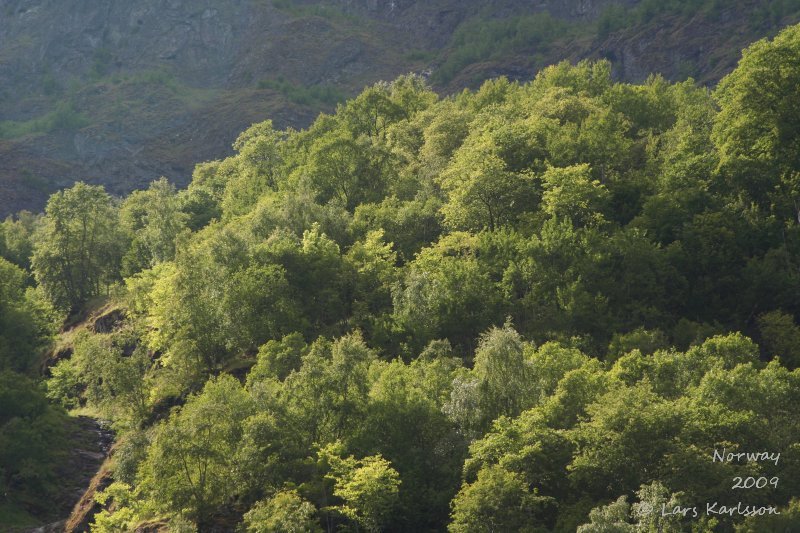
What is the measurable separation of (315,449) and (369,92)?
90210 millimetres

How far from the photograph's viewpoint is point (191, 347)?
9569 centimetres

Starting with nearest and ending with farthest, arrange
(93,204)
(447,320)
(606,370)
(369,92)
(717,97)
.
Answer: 1. (606,370)
2. (447,320)
3. (717,97)
4. (93,204)
5. (369,92)

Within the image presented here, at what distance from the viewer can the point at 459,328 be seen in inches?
3533

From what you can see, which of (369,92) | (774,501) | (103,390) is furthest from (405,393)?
(369,92)

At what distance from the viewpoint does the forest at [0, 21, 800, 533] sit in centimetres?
6278

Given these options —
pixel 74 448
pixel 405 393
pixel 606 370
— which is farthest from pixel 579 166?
pixel 74 448

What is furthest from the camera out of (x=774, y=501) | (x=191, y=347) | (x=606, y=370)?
(x=191, y=347)

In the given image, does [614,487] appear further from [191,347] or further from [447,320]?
[191,347]

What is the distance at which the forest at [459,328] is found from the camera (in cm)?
6278

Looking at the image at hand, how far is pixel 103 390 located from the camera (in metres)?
94.9

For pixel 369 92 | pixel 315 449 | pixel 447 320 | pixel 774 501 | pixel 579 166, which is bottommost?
pixel 774 501

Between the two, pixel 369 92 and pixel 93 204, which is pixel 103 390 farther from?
pixel 369 92

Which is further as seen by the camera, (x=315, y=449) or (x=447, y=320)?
(x=447, y=320)

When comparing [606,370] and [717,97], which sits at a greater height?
[717,97]
